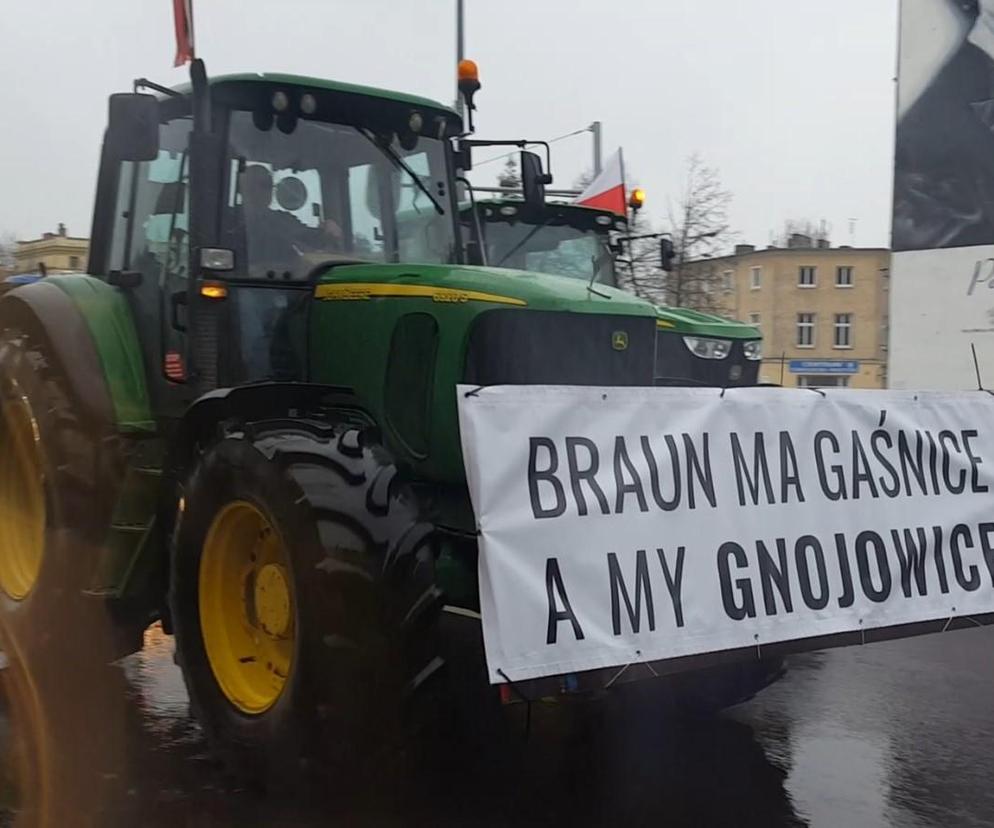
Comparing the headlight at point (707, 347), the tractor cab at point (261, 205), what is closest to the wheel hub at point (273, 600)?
the tractor cab at point (261, 205)

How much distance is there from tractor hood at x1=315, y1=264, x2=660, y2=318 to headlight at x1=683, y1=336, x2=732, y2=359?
2.10 m

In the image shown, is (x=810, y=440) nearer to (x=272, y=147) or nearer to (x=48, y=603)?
(x=272, y=147)

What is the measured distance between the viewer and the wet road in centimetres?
397

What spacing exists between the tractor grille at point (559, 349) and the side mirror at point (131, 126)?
5.38ft

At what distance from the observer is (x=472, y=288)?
4246 millimetres

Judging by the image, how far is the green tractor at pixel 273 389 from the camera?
3693 mm

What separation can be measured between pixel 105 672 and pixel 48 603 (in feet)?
1.72

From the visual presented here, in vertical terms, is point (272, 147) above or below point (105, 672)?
above

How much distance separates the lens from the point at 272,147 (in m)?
4.85

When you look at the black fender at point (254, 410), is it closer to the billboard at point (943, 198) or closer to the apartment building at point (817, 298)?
the billboard at point (943, 198)

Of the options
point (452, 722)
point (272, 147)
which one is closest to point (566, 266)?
point (272, 147)

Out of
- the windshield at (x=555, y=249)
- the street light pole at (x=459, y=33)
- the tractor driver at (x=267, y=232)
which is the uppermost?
the street light pole at (x=459, y=33)

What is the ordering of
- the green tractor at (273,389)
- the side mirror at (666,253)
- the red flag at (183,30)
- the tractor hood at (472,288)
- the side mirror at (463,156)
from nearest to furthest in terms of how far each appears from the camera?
1. the green tractor at (273,389)
2. the tractor hood at (472,288)
3. the red flag at (183,30)
4. the side mirror at (463,156)
5. the side mirror at (666,253)

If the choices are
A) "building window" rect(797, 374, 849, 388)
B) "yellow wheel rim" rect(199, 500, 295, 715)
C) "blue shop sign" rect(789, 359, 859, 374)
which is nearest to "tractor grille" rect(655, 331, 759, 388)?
"yellow wheel rim" rect(199, 500, 295, 715)
